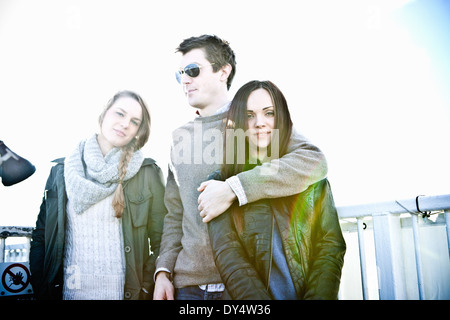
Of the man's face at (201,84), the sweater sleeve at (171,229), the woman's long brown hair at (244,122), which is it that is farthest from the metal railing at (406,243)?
the man's face at (201,84)

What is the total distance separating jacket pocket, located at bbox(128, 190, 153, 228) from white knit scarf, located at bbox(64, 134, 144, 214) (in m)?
0.12

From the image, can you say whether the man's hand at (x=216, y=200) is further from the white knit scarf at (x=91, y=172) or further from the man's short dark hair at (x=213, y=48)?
the man's short dark hair at (x=213, y=48)

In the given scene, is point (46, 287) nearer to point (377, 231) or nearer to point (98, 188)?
point (98, 188)

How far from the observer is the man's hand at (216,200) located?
65.0 inches

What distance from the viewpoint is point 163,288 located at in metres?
1.89

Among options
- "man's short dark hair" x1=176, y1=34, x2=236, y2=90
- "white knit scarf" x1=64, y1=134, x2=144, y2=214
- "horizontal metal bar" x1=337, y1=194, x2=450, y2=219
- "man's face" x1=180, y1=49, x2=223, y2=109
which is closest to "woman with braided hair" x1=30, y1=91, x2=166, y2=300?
"white knit scarf" x1=64, y1=134, x2=144, y2=214

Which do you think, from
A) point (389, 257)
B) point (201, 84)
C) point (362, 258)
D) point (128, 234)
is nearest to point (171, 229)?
→ point (128, 234)

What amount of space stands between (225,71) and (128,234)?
116 cm

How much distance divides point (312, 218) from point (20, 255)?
97.2 inches

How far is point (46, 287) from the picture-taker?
6.80 ft

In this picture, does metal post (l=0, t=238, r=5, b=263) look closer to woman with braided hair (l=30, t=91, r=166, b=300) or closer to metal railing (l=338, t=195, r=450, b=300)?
woman with braided hair (l=30, t=91, r=166, b=300)

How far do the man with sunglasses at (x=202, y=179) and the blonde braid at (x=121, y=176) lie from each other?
0.28 metres

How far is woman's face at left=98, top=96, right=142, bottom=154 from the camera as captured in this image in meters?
2.29

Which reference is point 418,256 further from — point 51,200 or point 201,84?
point 51,200
